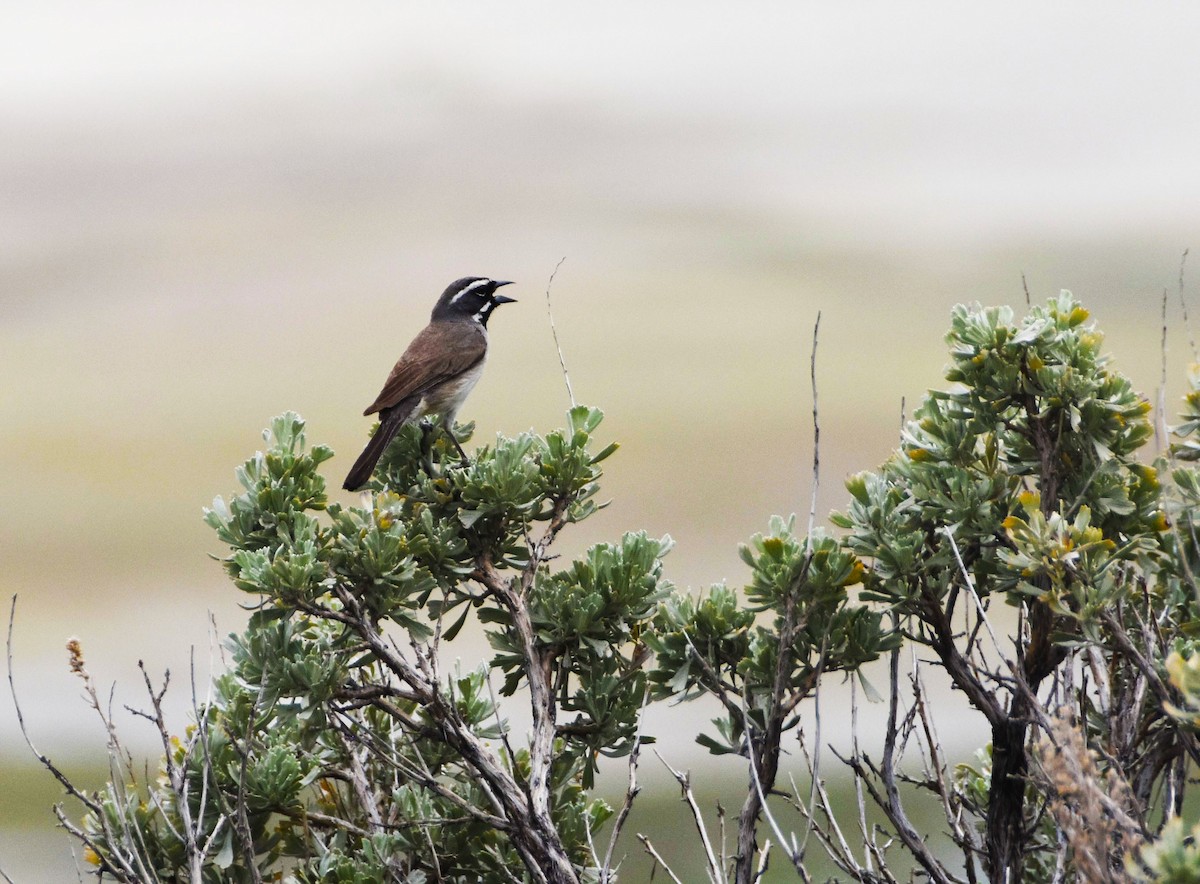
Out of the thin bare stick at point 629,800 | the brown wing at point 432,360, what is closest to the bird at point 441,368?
the brown wing at point 432,360

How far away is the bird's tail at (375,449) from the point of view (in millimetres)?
4961

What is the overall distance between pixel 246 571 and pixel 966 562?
247 centimetres

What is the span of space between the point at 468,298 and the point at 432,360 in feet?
A: 4.21

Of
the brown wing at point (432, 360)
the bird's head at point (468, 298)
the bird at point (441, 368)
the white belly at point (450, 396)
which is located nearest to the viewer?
the bird at point (441, 368)

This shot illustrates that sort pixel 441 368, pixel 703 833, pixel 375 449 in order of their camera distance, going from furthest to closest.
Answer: pixel 441 368, pixel 375 449, pixel 703 833

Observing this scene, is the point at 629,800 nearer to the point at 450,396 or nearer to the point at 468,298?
the point at 450,396

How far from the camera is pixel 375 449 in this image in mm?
5090

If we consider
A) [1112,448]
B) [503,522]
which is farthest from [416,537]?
[1112,448]

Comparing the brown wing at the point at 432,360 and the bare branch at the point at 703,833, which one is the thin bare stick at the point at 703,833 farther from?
the brown wing at the point at 432,360

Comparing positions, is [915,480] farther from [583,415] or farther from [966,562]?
[583,415]

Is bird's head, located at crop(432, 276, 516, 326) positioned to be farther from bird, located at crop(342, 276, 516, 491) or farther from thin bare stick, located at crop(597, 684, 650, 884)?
thin bare stick, located at crop(597, 684, 650, 884)

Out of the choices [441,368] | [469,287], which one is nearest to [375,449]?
[441,368]

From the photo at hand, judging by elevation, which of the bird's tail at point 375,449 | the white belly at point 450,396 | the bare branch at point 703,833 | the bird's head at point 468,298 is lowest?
the bare branch at point 703,833

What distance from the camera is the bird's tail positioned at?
4961mm
